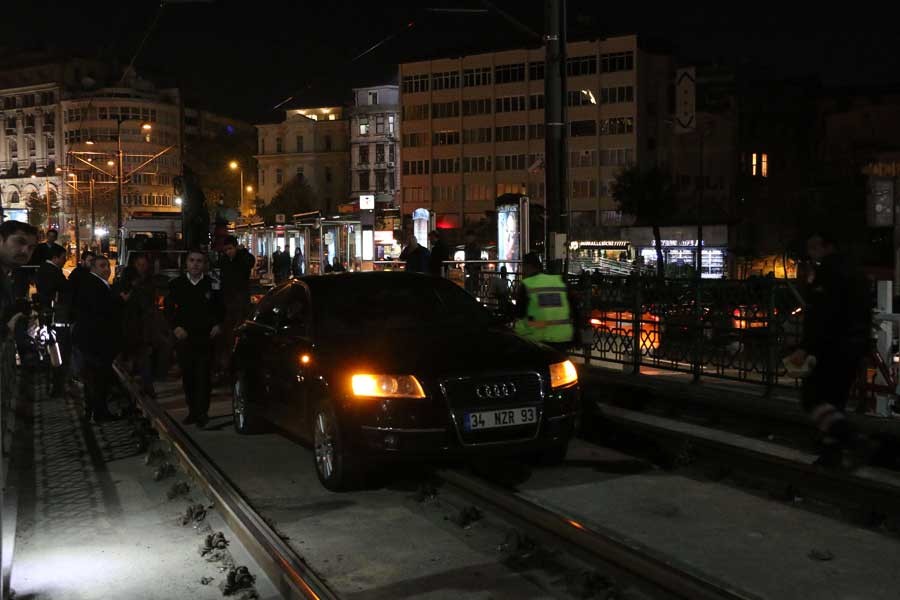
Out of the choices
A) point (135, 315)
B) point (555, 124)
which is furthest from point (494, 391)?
point (135, 315)

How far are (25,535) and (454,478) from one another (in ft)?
10.4

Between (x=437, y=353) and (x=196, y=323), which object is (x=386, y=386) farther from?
(x=196, y=323)

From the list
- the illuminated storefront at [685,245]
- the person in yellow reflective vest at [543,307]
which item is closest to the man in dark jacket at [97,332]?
the person in yellow reflective vest at [543,307]

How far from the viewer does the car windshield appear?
8.62 m

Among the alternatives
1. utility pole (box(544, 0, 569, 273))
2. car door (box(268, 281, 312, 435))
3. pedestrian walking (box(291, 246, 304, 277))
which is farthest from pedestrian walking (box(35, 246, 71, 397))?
pedestrian walking (box(291, 246, 304, 277))

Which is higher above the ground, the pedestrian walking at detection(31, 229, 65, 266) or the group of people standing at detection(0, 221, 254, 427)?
the pedestrian walking at detection(31, 229, 65, 266)

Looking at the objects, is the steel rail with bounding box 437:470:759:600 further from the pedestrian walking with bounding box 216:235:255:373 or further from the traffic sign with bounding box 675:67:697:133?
the traffic sign with bounding box 675:67:697:133

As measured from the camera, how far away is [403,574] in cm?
588

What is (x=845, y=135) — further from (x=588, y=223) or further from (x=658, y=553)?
(x=658, y=553)

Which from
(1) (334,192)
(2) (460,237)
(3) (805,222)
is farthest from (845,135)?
(1) (334,192)

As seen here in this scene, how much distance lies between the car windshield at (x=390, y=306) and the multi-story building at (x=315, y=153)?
96592 millimetres

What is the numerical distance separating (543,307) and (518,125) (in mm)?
73545

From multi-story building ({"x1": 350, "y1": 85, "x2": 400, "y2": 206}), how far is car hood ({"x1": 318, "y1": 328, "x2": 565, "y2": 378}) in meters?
89.2

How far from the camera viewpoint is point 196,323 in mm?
11016
